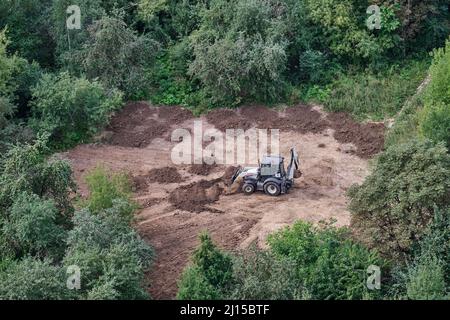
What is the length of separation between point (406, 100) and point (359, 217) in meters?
10.9

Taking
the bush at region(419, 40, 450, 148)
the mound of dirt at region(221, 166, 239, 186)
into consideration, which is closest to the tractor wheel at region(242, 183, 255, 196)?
the mound of dirt at region(221, 166, 239, 186)

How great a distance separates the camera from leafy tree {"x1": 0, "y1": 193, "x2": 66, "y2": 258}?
26.2 metres

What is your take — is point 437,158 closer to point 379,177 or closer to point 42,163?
point 379,177

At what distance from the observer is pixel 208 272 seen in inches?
963

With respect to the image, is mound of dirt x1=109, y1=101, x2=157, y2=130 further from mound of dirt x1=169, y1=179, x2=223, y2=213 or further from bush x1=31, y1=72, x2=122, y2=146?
mound of dirt x1=169, y1=179, x2=223, y2=213

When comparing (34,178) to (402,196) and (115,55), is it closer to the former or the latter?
(115,55)

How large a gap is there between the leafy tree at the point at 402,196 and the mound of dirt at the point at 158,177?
840 centimetres

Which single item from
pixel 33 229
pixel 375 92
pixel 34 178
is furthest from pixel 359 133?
pixel 33 229

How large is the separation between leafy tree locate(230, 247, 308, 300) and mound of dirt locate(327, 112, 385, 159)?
32.3 ft

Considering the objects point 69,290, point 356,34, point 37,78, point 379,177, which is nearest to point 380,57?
point 356,34

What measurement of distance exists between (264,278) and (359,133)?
12.1 meters

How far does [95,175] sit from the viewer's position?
92.0 ft

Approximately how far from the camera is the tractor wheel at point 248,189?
31.2 meters

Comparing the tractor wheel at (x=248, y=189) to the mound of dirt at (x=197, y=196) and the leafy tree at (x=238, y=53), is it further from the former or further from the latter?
the leafy tree at (x=238, y=53)
